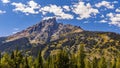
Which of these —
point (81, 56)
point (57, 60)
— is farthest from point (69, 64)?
point (81, 56)

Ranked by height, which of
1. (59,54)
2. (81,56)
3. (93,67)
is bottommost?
(93,67)

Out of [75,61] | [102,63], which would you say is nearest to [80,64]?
[75,61]

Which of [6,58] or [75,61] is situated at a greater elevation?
[6,58]

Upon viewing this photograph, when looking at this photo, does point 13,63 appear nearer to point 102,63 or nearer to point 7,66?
point 7,66

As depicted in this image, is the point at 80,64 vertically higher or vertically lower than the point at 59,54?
lower

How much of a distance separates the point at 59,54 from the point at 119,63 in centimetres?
2734

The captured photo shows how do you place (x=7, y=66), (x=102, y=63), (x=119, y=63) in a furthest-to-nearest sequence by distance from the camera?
(x=102, y=63)
(x=119, y=63)
(x=7, y=66)

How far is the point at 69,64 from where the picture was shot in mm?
104688

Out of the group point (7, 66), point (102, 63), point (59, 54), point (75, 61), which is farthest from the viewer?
point (102, 63)

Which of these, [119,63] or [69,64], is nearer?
[69,64]

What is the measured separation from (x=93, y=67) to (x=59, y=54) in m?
40.8

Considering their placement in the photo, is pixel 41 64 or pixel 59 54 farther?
pixel 41 64

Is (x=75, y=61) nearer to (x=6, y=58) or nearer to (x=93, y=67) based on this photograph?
(x=93, y=67)

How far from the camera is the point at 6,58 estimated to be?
94000 mm
